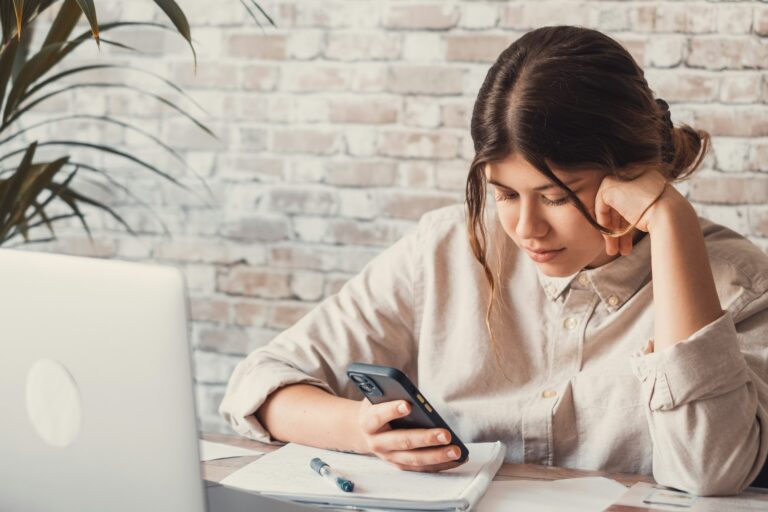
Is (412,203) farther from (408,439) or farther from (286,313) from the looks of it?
(408,439)

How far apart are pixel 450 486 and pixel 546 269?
38 cm

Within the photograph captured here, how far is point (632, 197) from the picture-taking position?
4.46 ft

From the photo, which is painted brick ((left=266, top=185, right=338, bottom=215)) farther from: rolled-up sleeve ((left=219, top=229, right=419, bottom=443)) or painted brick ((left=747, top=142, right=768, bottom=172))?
painted brick ((left=747, top=142, right=768, bottom=172))

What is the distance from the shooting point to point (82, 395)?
2.81 ft

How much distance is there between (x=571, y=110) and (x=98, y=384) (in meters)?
0.76

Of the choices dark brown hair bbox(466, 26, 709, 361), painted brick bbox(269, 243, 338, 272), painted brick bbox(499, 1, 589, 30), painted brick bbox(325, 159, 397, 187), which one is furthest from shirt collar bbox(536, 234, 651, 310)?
painted brick bbox(269, 243, 338, 272)

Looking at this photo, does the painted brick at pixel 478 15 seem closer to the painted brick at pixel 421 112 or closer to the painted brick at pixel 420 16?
the painted brick at pixel 420 16

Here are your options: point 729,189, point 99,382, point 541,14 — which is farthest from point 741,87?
point 99,382

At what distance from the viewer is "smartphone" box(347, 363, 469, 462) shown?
1.19 m

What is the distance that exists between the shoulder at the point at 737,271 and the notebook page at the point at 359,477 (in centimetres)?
40

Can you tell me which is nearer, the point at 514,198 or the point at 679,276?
the point at 679,276

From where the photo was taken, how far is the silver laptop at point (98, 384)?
2.67 ft

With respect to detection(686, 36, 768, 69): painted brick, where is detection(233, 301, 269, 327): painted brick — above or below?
below

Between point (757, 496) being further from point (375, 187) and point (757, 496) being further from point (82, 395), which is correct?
point (375, 187)
